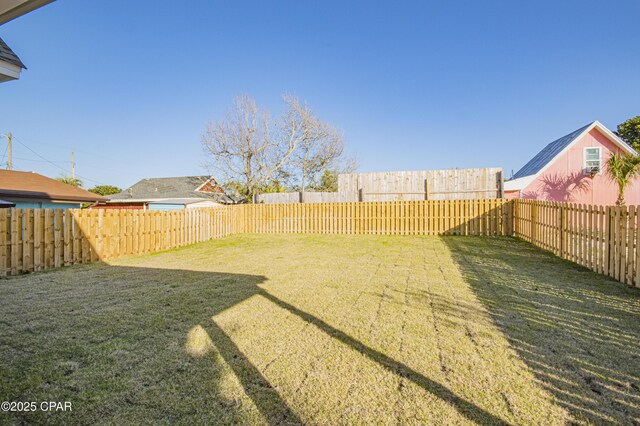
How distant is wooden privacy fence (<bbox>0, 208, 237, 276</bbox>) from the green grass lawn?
1490 mm

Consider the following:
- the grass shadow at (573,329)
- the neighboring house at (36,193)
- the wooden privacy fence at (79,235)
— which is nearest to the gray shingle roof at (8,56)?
the wooden privacy fence at (79,235)

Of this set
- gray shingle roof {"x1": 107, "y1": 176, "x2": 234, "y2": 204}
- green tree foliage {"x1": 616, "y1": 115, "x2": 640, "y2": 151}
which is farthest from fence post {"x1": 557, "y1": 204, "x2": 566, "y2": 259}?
green tree foliage {"x1": 616, "y1": 115, "x2": 640, "y2": 151}

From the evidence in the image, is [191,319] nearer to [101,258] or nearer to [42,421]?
[42,421]

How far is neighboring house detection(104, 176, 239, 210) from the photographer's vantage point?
79.8 ft

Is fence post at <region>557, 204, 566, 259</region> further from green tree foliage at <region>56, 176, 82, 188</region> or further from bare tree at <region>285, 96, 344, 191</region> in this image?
green tree foliage at <region>56, 176, 82, 188</region>

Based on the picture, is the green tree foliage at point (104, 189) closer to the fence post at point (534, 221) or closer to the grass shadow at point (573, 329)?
the fence post at point (534, 221)

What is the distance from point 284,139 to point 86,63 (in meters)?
12.6

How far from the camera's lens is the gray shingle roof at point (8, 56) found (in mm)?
3307

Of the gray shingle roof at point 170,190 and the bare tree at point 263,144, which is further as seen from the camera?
the gray shingle roof at point 170,190

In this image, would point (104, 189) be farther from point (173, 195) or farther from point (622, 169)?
point (622, 169)

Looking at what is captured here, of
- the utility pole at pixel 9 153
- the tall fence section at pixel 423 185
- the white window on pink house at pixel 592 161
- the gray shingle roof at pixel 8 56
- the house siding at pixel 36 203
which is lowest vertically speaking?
the house siding at pixel 36 203

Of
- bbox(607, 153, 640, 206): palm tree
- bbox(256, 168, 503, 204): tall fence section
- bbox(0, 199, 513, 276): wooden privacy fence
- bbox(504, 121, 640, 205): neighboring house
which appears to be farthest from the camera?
bbox(504, 121, 640, 205): neighboring house

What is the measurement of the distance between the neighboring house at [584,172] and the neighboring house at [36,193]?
22.1m

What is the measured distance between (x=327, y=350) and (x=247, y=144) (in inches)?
827
